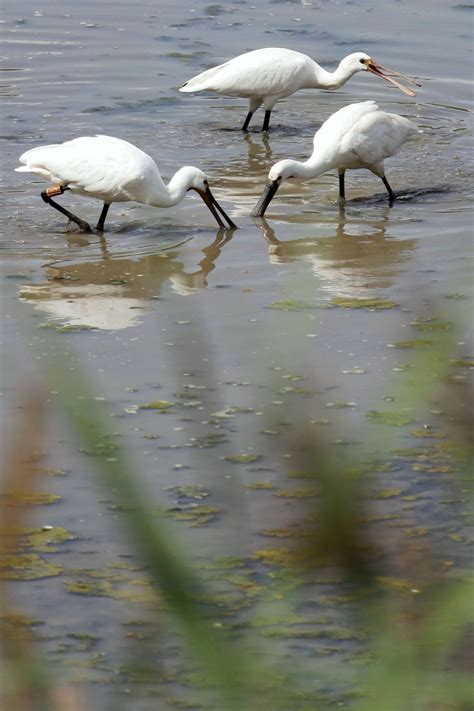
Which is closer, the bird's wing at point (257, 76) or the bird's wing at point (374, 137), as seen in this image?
the bird's wing at point (374, 137)

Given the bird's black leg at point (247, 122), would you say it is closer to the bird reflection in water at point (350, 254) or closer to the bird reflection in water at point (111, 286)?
the bird reflection in water at point (350, 254)

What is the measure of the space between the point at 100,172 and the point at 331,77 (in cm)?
444

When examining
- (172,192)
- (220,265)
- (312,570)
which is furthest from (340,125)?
(312,570)

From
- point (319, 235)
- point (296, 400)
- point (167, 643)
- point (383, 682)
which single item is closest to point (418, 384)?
point (296, 400)

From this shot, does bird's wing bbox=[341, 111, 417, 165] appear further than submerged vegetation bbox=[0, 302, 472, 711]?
Yes

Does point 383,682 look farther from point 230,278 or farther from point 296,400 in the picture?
point 230,278

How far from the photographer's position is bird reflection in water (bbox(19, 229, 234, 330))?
704 centimetres

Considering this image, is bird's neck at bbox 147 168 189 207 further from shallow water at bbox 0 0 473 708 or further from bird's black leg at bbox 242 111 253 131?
bird's black leg at bbox 242 111 253 131

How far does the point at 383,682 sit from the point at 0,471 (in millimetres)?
587

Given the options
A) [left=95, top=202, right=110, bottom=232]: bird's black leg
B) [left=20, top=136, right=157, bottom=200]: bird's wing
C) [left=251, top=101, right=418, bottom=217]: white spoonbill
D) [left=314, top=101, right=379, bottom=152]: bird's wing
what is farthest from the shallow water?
[left=314, top=101, right=379, bottom=152]: bird's wing

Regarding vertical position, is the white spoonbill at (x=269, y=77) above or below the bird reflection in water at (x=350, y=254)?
above

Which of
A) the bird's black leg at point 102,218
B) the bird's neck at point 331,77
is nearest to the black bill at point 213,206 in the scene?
the bird's black leg at point 102,218

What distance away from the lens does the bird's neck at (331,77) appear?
Result: 41.0 feet

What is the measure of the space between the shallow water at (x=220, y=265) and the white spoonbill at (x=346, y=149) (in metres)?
0.24
